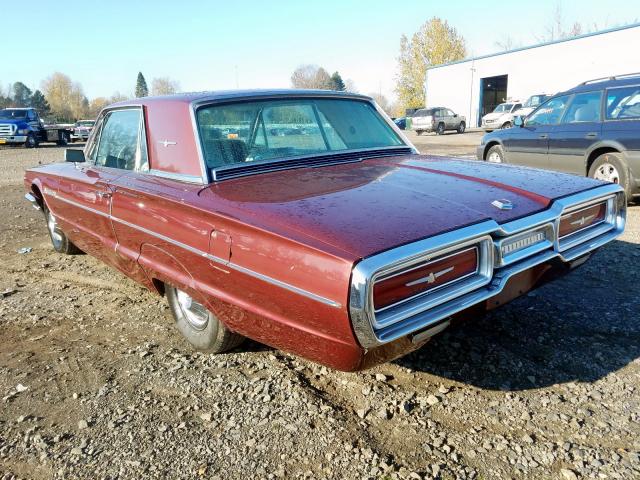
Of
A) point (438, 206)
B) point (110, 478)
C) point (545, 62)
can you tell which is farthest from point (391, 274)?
point (545, 62)

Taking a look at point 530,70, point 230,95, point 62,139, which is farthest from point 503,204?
point 530,70

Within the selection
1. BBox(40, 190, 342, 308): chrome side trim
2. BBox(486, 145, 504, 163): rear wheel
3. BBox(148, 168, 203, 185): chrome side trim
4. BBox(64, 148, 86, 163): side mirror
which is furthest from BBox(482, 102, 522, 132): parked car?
BBox(40, 190, 342, 308): chrome side trim

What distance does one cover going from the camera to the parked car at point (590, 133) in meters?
6.21

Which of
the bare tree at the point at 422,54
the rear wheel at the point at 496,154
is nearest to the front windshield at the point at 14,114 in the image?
the rear wheel at the point at 496,154

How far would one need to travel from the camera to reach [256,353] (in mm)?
3053

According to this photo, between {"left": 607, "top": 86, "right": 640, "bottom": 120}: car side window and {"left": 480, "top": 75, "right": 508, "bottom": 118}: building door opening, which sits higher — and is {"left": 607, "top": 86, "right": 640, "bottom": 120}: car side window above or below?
below

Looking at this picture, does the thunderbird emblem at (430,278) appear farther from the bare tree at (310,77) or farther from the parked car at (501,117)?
the bare tree at (310,77)

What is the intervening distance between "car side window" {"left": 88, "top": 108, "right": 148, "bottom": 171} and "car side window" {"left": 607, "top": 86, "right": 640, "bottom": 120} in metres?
5.82

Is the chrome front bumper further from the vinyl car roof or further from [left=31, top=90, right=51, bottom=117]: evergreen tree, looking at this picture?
[left=31, top=90, right=51, bottom=117]: evergreen tree

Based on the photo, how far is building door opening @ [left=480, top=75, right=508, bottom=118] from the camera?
128ft

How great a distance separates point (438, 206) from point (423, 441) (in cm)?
102

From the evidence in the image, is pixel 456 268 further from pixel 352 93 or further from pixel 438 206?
pixel 352 93

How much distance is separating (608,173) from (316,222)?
18.8 ft

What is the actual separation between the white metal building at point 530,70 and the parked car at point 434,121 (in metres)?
6.34
